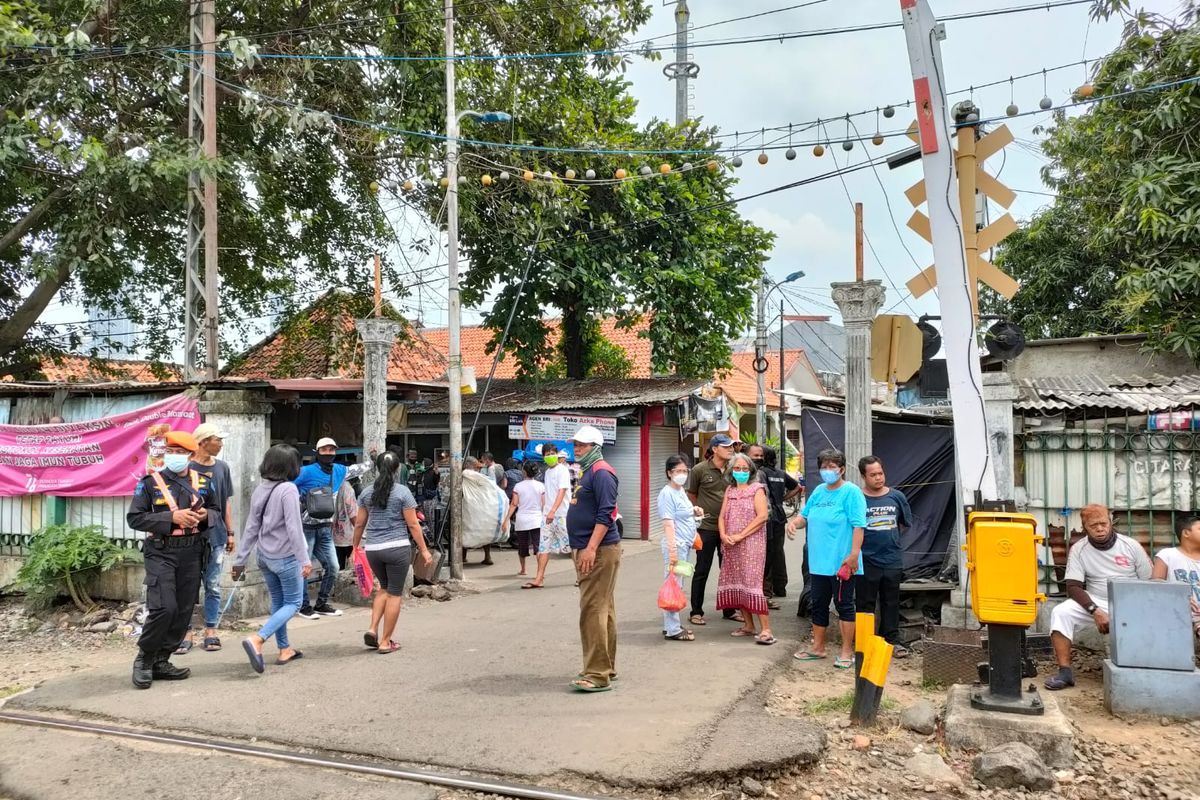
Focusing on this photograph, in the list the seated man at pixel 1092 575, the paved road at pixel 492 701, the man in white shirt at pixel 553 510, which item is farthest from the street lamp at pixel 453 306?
the seated man at pixel 1092 575

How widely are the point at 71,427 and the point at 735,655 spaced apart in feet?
24.8

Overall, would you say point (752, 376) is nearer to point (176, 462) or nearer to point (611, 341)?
point (611, 341)

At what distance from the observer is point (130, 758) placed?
4.56 meters

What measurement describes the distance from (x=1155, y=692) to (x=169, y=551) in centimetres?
674

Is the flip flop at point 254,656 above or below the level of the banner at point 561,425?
below

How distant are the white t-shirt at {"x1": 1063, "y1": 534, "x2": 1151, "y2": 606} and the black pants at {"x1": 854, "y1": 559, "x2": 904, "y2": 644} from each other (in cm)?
126

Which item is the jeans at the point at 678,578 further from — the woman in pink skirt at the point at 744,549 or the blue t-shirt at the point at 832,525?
the blue t-shirt at the point at 832,525

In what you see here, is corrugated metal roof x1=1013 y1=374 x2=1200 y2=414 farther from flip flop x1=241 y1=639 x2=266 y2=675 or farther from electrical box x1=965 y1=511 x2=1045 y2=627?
flip flop x1=241 y1=639 x2=266 y2=675

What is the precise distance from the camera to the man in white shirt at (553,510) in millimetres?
10453

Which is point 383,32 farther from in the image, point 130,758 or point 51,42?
point 130,758

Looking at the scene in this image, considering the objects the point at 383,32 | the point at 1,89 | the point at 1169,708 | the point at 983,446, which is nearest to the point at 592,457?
the point at 983,446

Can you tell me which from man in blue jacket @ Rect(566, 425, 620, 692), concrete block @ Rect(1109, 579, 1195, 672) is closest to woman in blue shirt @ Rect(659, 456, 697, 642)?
man in blue jacket @ Rect(566, 425, 620, 692)

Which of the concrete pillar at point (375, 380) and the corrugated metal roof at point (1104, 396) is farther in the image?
the concrete pillar at point (375, 380)

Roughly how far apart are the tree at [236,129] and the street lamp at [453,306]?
152 centimetres
